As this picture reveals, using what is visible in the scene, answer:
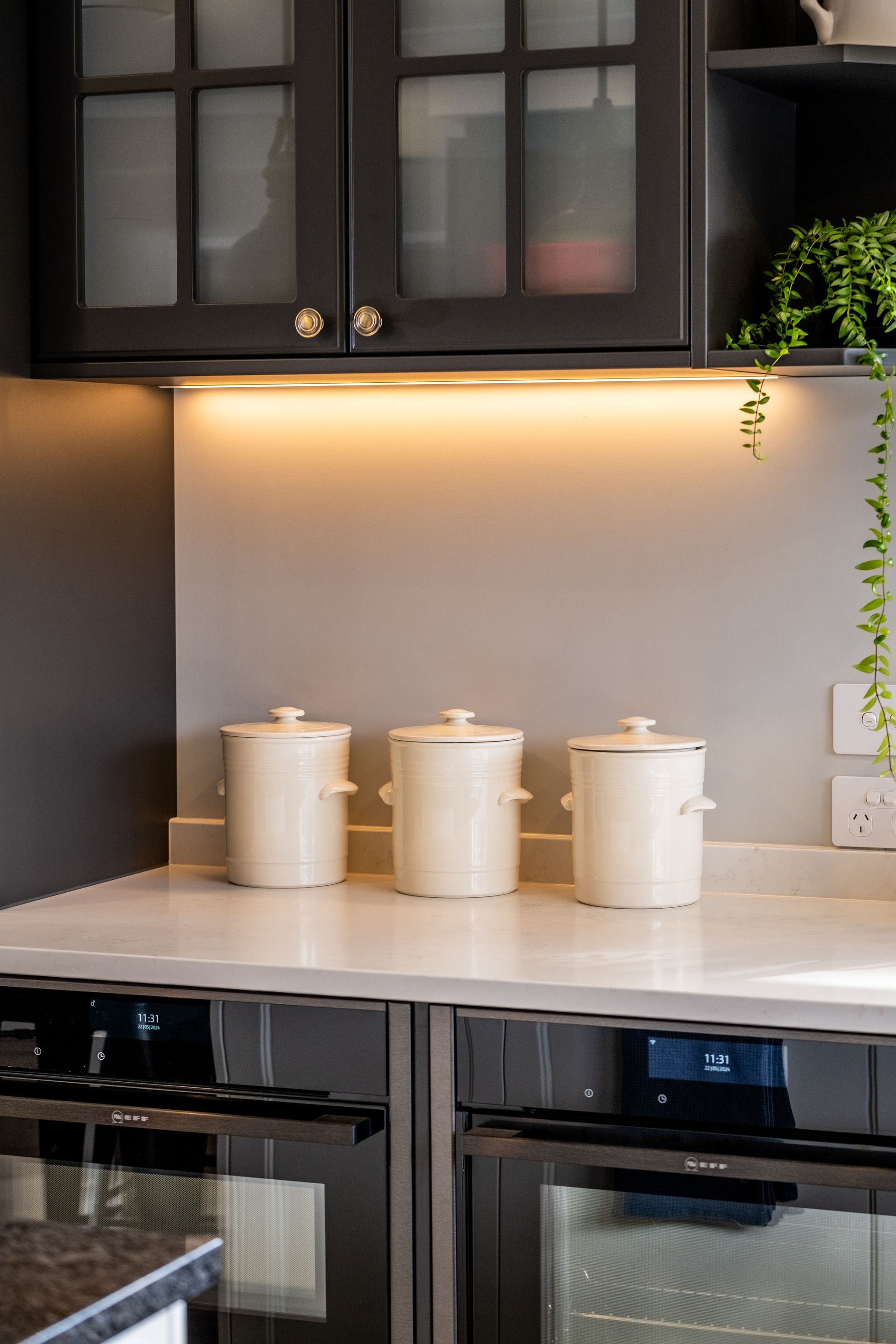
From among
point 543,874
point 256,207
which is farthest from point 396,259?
point 543,874

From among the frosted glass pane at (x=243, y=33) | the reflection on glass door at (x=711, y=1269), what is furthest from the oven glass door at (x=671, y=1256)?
the frosted glass pane at (x=243, y=33)

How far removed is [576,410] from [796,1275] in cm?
124

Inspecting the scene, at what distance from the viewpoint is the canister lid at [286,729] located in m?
2.04

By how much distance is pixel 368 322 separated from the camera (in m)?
1.81

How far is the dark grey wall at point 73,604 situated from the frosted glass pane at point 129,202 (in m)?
0.09

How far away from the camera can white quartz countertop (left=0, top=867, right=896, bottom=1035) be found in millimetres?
1474

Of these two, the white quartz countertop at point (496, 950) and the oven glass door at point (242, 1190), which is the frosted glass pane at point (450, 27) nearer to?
the white quartz countertop at point (496, 950)

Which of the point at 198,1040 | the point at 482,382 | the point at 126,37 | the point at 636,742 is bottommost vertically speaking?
the point at 198,1040

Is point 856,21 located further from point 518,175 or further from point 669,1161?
point 669,1161

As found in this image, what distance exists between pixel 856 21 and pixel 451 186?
1.80 ft

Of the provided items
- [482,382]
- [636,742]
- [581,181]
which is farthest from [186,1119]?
[581,181]

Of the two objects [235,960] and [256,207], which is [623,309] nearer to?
[256,207]

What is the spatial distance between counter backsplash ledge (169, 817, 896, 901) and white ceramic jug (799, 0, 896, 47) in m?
1.08

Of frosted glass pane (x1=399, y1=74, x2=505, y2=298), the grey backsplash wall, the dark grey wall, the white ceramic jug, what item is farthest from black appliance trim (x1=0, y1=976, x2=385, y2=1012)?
the white ceramic jug
